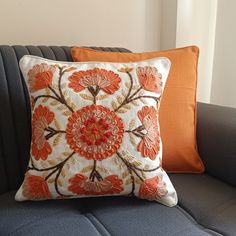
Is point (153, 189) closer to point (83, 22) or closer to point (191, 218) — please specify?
point (191, 218)

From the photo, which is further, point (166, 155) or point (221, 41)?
point (221, 41)

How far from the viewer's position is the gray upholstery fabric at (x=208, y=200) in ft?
2.32

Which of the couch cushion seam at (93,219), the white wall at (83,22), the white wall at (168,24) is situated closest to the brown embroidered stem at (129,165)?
the couch cushion seam at (93,219)

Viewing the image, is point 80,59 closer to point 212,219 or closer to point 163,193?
point 163,193

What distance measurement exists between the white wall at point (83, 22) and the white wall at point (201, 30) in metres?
0.13

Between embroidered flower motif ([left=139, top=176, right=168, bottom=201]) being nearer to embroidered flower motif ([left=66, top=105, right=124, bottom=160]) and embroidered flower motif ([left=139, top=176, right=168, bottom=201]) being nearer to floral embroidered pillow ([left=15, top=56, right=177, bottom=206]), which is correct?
floral embroidered pillow ([left=15, top=56, right=177, bottom=206])

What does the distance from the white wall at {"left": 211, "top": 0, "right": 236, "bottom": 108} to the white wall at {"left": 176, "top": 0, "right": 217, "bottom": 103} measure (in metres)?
0.03

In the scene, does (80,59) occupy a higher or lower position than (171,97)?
higher

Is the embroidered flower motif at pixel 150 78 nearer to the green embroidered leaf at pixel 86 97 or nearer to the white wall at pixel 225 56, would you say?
the green embroidered leaf at pixel 86 97

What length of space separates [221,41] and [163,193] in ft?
3.59

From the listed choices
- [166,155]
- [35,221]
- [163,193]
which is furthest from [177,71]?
[35,221]

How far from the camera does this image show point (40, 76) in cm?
75

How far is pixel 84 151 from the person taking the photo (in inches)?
27.9

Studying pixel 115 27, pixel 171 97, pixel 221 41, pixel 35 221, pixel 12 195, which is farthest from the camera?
pixel 221 41
